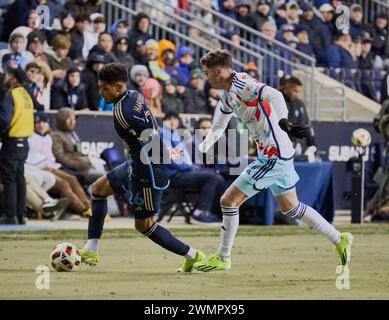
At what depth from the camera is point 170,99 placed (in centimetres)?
2338

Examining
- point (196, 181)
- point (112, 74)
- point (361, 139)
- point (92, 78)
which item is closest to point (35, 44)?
point (92, 78)

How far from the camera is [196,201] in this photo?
21000mm

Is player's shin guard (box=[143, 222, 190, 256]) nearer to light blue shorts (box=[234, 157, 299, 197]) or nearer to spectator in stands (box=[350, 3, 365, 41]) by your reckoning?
light blue shorts (box=[234, 157, 299, 197])

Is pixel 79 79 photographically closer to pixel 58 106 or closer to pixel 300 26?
pixel 58 106

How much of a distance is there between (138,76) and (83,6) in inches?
89.4

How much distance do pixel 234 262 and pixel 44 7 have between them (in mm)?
9544

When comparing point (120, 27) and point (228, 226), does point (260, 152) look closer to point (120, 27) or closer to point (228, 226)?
point (228, 226)

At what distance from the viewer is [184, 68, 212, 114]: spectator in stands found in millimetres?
23703

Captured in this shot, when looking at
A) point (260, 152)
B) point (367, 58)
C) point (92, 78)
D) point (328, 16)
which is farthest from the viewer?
point (328, 16)

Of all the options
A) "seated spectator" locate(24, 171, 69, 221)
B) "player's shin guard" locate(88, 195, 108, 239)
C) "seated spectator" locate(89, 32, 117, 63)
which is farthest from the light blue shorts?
"seated spectator" locate(89, 32, 117, 63)

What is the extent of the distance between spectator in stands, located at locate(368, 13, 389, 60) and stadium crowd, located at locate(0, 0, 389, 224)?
2764 mm

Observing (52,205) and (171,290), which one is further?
(52,205)

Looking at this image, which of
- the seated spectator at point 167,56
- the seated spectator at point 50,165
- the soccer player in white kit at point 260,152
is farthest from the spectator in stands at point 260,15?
the soccer player in white kit at point 260,152
